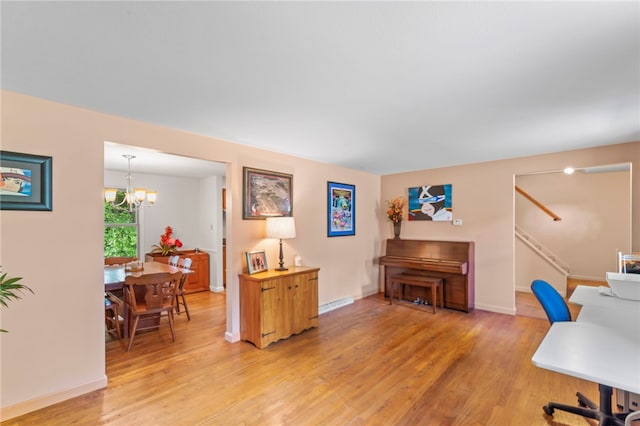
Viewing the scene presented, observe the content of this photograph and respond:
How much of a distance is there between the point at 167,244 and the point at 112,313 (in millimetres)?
2084

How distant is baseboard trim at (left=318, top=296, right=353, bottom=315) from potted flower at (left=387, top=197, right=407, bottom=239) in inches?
58.9

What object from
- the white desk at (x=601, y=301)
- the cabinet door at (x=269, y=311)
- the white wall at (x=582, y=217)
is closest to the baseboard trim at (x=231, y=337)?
the cabinet door at (x=269, y=311)

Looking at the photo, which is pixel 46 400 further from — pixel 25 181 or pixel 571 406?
pixel 571 406

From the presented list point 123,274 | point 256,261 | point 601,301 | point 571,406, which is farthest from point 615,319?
point 123,274

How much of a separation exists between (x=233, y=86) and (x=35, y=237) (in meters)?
1.86

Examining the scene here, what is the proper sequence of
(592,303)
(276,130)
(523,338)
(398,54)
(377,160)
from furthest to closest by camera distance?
(377,160) < (523,338) < (276,130) < (592,303) < (398,54)

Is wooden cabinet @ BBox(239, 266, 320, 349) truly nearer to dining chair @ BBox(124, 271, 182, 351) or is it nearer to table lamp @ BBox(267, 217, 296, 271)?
table lamp @ BBox(267, 217, 296, 271)

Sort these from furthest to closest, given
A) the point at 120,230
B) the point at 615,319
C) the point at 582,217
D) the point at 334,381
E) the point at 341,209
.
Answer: the point at 582,217 → the point at 120,230 → the point at 341,209 → the point at 334,381 → the point at 615,319

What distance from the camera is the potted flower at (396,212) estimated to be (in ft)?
17.5

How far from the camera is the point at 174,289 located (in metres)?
3.51

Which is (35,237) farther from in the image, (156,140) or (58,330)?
(156,140)

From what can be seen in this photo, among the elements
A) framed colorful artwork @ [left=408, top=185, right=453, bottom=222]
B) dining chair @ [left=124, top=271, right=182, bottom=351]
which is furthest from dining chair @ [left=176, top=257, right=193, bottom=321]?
framed colorful artwork @ [left=408, top=185, right=453, bottom=222]

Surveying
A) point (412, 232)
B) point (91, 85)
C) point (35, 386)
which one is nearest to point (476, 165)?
point (412, 232)

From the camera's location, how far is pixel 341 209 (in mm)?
4969
